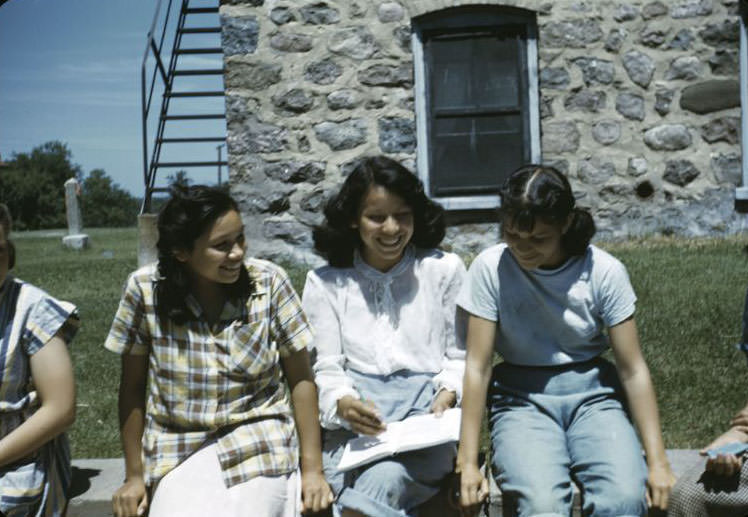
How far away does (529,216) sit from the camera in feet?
8.79

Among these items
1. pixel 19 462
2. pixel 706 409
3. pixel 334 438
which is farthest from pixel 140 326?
pixel 706 409

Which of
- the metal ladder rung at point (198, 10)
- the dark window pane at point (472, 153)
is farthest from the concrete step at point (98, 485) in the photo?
the metal ladder rung at point (198, 10)

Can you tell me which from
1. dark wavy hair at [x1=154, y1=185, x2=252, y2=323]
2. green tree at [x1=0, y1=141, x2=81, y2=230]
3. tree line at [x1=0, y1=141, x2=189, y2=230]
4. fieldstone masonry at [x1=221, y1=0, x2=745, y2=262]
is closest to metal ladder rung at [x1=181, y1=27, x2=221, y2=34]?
fieldstone masonry at [x1=221, y1=0, x2=745, y2=262]

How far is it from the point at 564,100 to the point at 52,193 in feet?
148

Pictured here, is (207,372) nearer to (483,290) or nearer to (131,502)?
(131,502)

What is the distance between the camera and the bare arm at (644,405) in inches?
99.0

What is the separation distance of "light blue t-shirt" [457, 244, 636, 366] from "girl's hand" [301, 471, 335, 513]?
29.0 inches

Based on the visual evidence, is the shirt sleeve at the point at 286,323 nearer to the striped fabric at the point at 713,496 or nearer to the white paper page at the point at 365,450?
the white paper page at the point at 365,450

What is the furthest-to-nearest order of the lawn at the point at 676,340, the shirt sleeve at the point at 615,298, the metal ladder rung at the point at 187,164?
the metal ladder rung at the point at 187,164 < the lawn at the point at 676,340 < the shirt sleeve at the point at 615,298

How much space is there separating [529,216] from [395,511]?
98 cm

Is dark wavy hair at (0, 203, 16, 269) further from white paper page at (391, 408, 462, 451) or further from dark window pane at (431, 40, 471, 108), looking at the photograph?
dark window pane at (431, 40, 471, 108)

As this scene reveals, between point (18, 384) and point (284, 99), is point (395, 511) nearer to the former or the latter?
point (18, 384)

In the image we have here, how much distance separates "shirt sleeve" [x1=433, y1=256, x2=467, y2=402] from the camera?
9.60 ft

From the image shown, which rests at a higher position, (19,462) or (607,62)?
(607,62)
